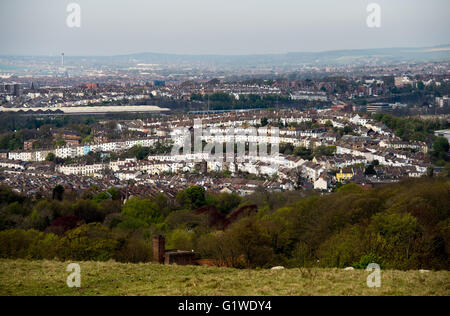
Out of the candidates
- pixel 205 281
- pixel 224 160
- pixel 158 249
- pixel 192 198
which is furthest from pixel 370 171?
pixel 205 281

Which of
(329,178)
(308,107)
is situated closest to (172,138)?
(329,178)

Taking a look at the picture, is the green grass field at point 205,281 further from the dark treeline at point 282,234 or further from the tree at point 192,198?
the tree at point 192,198

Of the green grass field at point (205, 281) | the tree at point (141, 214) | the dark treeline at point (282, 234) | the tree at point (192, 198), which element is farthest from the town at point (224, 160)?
the green grass field at point (205, 281)

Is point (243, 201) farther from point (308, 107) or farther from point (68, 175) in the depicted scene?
point (308, 107)

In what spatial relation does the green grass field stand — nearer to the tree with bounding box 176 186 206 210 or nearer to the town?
the tree with bounding box 176 186 206 210

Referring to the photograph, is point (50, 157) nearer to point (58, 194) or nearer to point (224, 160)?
point (224, 160)
